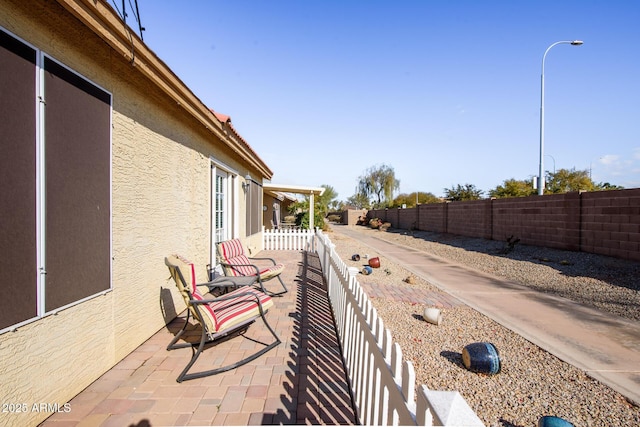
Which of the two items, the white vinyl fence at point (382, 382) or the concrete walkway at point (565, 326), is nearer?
the white vinyl fence at point (382, 382)

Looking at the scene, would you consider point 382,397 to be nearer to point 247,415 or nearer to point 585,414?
point 247,415

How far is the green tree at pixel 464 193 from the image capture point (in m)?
25.5

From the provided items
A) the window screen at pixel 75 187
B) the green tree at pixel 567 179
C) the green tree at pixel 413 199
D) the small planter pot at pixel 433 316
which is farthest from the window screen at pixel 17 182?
the green tree at pixel 413 199

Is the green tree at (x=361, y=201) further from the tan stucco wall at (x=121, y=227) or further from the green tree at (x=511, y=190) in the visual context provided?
the tan stucco wall at (x=121, y=227)

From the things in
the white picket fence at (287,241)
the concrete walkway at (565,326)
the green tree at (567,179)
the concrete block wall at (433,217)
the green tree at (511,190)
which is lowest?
the concrete walkway at (565,326)

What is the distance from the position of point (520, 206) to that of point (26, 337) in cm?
1339

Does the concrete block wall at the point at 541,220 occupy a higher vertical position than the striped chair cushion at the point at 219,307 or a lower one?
higher

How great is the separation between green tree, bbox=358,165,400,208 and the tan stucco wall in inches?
1921

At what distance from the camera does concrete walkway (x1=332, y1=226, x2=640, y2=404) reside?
302 cm

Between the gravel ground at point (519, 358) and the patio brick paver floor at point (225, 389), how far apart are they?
0.94 m

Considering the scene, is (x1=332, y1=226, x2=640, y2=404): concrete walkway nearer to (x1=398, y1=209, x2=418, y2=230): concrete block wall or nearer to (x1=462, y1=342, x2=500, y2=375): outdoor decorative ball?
(x1=462, y1=342, x2=500, y2=375): outdoor decorative ball

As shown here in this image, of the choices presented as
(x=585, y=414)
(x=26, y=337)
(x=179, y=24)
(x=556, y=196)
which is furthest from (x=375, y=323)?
(x=556, y=196)

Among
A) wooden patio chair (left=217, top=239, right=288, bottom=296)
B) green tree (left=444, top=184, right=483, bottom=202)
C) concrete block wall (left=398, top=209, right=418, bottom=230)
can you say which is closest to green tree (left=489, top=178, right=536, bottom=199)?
green tree (left=444, top=184, right=483, bottom=202)

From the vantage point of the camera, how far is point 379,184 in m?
54.6
